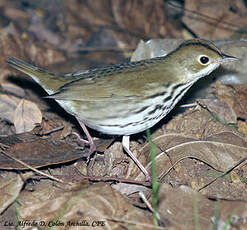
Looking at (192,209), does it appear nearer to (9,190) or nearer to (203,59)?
(203,59)

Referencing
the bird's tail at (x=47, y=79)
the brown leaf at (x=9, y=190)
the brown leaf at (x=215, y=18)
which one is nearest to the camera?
the brown leaf at (x=9, y=190)

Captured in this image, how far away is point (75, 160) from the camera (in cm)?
381

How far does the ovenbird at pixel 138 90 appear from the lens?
134 inches

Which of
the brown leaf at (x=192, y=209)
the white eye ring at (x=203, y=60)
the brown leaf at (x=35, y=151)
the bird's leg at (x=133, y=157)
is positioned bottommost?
the brown leaf at (x=35, y=151)

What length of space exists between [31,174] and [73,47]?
360 centimetres

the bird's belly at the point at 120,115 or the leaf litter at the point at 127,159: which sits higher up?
the bird's belly at the point at 120,115

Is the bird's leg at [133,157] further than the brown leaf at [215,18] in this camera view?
No

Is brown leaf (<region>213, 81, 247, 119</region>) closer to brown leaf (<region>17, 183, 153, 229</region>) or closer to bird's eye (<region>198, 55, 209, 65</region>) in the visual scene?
bird's eye (<region>198, 55, 209, 65</region>)

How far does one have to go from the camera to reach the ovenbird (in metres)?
3.40

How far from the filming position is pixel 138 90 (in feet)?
11.2

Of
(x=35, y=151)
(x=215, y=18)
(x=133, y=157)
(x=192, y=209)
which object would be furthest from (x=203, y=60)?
(x=215, y=18)

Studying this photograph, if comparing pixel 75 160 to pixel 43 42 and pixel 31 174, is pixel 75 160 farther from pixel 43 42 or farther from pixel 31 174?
pixel 43 42

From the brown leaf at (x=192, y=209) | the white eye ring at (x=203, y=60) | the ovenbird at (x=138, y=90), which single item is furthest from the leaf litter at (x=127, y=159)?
the white eye ring at (x=203, y=60)

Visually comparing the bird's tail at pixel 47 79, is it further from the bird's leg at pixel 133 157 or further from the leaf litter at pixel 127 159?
the bird's leg at pixel 133 157
